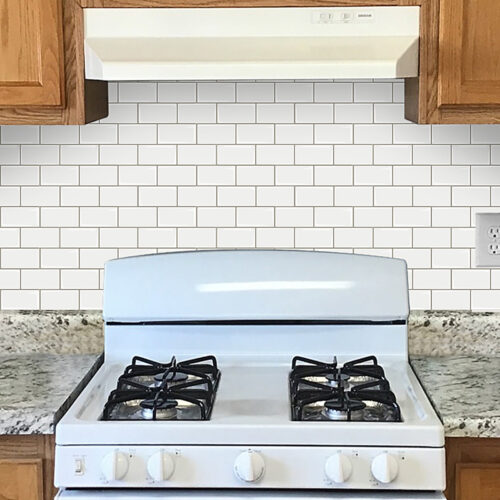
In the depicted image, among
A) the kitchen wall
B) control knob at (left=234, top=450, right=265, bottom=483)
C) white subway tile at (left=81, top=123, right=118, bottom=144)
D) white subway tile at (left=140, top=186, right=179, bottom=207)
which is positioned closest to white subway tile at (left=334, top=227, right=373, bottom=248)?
the kitchen wall

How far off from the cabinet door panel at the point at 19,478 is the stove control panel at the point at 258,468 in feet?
0.45

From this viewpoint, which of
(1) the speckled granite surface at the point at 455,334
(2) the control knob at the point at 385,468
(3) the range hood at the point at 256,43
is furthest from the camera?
(1) the speckled granite surface at the point at 455,334

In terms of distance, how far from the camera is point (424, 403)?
2475 millimetres

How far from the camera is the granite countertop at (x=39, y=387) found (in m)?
2.38

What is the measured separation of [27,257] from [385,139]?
103 cm

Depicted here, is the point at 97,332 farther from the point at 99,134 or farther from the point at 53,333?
the point at 99,134

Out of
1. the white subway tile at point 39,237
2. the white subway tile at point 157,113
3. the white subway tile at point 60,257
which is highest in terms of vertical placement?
the white subway tile at point 157,113

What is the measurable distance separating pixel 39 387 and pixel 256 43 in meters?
0.95

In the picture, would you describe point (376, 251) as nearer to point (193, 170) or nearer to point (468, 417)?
point (193, 170)

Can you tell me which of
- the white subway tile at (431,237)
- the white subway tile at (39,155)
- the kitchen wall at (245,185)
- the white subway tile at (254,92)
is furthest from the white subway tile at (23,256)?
the white subway tile at (431,237)

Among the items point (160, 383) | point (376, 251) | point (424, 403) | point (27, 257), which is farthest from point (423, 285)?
point (27, 257)

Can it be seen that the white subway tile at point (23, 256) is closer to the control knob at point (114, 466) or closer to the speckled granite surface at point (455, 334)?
the control knob at point (114, 466)

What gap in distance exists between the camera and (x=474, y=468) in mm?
2398

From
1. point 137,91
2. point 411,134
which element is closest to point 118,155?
point 137,91
